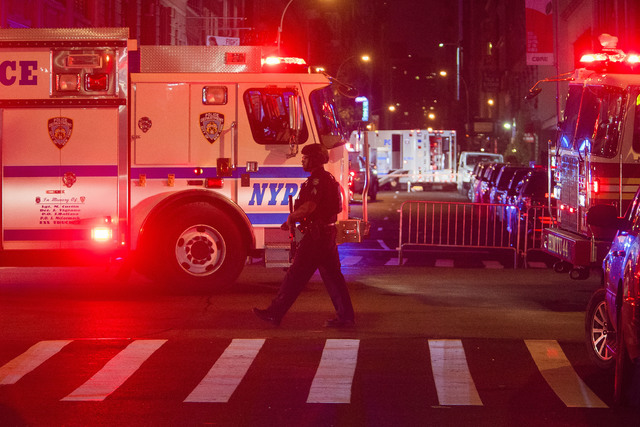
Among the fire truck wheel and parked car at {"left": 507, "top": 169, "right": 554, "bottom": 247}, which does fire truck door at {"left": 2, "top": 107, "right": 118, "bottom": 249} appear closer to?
the fire truck wheel

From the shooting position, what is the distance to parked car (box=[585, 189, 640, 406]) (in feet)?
22.7

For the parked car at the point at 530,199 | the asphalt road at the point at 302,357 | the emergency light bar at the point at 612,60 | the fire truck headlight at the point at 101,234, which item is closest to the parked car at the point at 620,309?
the asphalt road at the point at 302,357

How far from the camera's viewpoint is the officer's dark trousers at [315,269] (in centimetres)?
1090

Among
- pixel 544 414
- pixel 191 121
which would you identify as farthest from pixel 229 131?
pixel 544 414

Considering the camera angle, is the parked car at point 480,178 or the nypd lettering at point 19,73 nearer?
the nypd lettering at point 19,73

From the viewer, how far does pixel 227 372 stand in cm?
873

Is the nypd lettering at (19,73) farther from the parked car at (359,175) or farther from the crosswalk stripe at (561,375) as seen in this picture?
the parked car at (359,175)

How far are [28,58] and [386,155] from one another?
43.3 m

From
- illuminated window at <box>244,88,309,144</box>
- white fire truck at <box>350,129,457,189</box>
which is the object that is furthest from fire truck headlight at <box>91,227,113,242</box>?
white fire truck at <box>350,129,457,189</box>

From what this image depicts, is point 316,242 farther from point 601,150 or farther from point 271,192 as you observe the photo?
point 601,150

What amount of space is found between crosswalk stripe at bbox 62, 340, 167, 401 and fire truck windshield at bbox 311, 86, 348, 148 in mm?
4617

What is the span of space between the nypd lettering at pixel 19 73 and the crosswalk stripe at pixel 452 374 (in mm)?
6576

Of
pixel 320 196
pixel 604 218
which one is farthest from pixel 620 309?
pixel 320 196

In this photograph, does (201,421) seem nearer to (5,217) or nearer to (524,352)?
(524,352)
